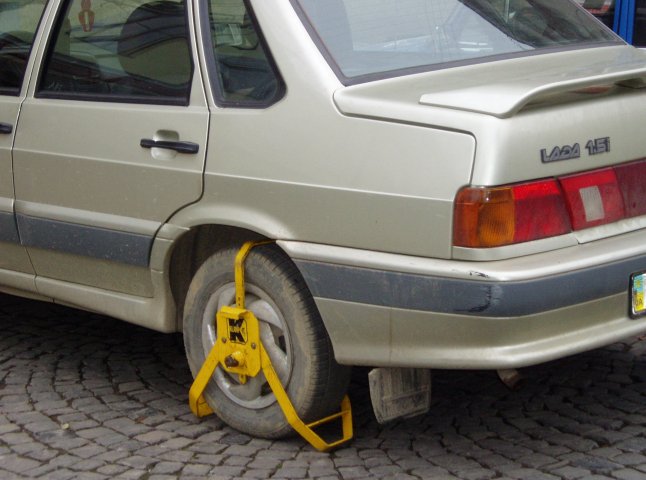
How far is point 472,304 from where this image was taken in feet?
12.5

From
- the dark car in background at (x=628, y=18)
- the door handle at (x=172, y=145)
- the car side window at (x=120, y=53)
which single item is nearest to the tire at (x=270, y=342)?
the door handle at (x=172, y=145)

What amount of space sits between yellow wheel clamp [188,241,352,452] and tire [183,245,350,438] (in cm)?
2

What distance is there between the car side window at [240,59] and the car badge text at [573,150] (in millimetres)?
943

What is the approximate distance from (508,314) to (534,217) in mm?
317

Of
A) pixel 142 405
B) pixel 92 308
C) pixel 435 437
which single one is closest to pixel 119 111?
pixel 92 308

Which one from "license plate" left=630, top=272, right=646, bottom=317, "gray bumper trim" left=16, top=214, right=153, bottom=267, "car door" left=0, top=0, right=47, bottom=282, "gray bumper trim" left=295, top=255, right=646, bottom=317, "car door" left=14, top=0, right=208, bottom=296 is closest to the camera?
"gray bumper trim" left=295, top=255, right=646, bottom=317

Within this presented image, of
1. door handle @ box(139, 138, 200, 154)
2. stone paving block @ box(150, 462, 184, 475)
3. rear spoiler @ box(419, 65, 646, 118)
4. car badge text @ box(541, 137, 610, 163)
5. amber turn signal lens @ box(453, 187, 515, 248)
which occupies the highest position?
rear spoiler @ box(419, 65, 646, 118)

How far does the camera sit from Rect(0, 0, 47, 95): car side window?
5207 millimetres

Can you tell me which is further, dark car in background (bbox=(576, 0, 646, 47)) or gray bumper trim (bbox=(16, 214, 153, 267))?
dark car in background (bbox=(576, 0, 646, 47))

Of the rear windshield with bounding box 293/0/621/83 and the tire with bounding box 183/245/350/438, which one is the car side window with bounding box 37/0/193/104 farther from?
the tire with bounding box 183/245/350/438

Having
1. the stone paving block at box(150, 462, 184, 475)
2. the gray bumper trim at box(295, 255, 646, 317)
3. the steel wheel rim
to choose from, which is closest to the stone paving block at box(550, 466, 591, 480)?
the gray bumper trim at box(295, 255, 646, 317)

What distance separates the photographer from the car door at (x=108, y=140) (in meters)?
4.54

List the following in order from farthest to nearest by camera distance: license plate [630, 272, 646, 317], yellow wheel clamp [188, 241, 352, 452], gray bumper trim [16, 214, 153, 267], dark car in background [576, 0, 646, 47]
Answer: dark car in background [576, 0, 646, 47]
gray bumper trim [16, 214, 153, 267]
yellow wheel clamp [188, 241, 352, 452]
license plate [630, 272, 646, 317]

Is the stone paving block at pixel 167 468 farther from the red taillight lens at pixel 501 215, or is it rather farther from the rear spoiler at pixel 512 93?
the rear spoiler at pixel 512 93
